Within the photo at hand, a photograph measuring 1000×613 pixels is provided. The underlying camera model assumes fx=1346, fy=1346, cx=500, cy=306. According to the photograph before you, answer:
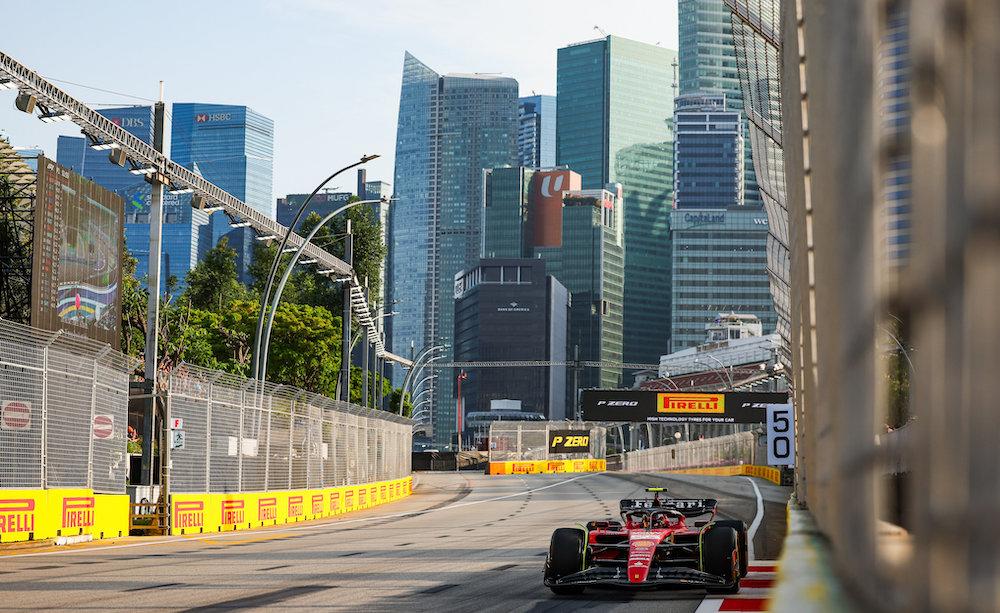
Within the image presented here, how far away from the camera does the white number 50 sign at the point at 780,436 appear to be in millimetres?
22031

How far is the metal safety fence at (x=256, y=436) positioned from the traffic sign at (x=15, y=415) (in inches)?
193

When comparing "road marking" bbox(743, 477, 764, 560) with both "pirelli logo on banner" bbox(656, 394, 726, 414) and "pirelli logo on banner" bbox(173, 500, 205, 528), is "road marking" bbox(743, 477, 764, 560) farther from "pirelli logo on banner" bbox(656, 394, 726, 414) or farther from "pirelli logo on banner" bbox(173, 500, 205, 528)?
"pirelli logo on banner" bbox(656, 394, 726, 414)

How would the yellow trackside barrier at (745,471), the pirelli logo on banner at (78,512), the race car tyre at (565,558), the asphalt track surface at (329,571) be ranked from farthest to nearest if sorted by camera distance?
the yellow trackside barrier at (745,471) < the pirelli logo on banner at (78,512) < the race car tyre at (565,558) < the asphalt track surface at (329,571)

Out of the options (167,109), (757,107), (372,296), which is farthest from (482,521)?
(372,296)

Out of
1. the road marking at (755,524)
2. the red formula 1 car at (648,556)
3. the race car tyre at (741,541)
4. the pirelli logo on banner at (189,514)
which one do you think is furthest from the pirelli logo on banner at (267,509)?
the race car tyre at (741,541)

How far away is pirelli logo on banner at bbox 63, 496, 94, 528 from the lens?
2127cm

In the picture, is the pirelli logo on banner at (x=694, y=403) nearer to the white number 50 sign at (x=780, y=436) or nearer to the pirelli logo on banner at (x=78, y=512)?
the white number 50 sign at (x=780, y=436)

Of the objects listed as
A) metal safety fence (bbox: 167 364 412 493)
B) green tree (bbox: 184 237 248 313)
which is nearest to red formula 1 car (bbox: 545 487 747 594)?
metal safety fence (bbox: 167 364 412 493)

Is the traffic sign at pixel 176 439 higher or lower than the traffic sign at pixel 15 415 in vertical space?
lower

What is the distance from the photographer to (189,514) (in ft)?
85.6

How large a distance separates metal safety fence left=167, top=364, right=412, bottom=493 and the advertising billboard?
23.7ft

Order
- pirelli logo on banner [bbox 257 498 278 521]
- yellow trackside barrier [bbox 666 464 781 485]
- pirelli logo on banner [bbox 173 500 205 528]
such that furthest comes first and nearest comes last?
1. yellow trackside barrier [bbox 666 464 781 485]
2. pirelli logo on banner [bbox 257 498 278 521]
3. pirelli logo on banner [bbox 173 500 205 528]

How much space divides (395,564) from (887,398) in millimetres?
16383

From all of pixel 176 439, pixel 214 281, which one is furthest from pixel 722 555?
pixel 214 281
